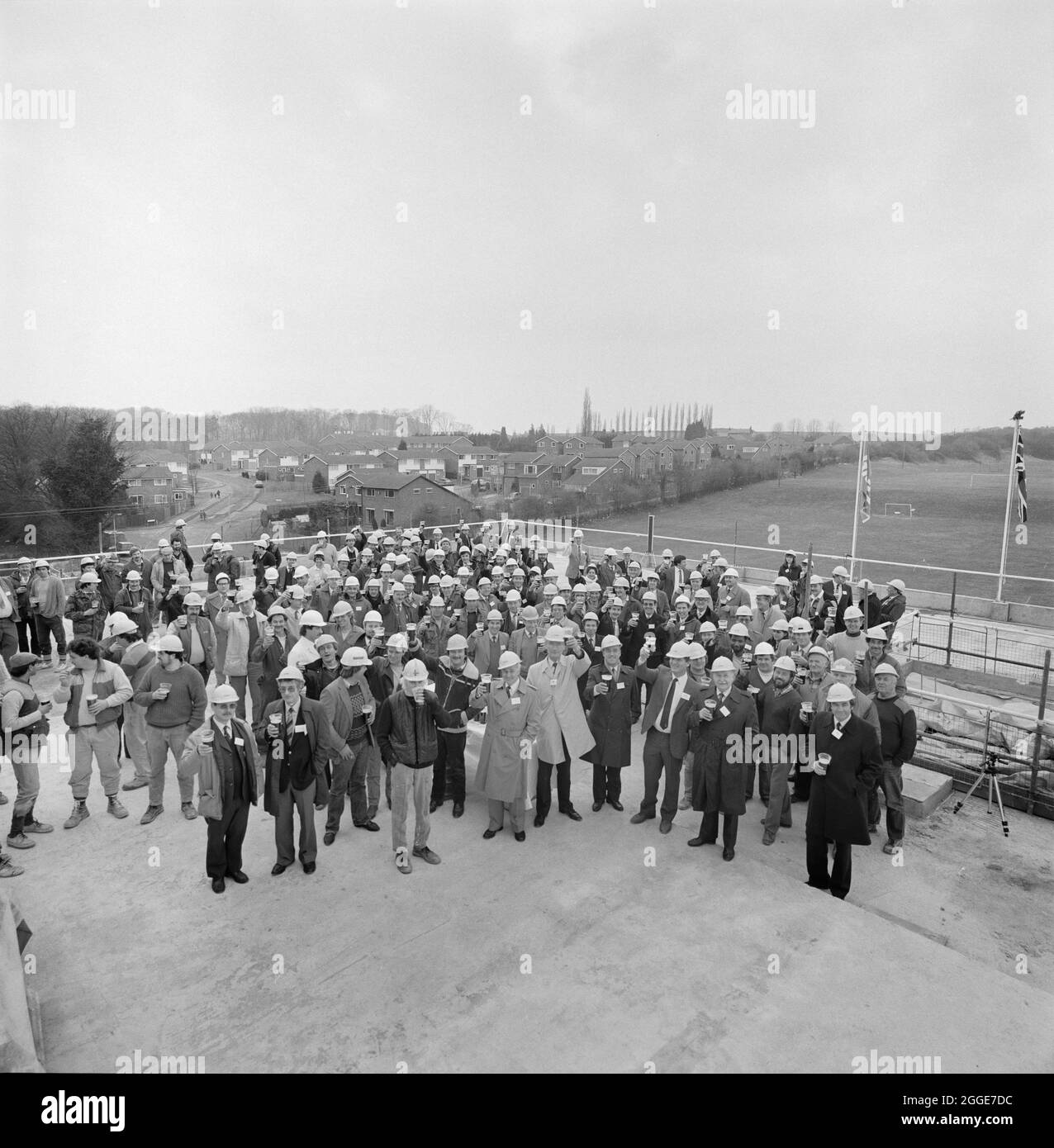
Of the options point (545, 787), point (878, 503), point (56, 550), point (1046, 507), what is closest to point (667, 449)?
point (878, 503)

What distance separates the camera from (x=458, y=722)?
22.0ft

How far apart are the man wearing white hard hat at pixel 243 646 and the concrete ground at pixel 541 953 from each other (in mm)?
1762

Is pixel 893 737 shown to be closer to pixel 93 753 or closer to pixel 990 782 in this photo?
pixel 990 782

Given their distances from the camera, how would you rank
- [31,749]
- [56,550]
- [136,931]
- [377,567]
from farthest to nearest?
[56,550], [377,567], [31,749], [136,931]

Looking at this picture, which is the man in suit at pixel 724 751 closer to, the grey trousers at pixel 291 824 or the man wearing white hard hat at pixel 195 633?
the grey trousers at pixel 291 824

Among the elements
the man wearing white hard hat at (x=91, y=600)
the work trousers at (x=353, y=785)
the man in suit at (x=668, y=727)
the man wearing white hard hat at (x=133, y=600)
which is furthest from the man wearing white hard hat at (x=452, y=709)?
the man wearing white hard hat at (x=91, y=600)

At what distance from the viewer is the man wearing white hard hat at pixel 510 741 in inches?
248

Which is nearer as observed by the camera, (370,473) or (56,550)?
(56,550)

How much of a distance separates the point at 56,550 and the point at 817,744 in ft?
139

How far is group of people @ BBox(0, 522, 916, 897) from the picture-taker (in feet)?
18.3

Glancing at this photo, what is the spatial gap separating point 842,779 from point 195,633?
6.46 metres

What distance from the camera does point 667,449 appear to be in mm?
82812

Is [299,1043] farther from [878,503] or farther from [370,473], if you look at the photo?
[878,503]

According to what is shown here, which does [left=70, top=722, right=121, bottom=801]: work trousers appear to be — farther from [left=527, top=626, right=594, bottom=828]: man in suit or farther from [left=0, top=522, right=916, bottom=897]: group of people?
[left=527, top=626, right=594, bottom=828]: man in suit
